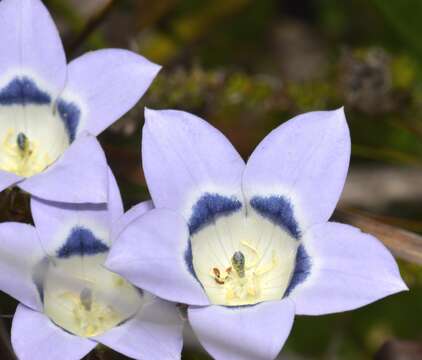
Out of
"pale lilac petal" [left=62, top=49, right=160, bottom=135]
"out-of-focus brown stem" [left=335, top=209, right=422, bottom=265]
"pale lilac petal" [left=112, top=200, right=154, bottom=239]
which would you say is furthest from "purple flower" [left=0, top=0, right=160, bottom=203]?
"out-of-focus brown stem" [left=335, top=209, right=422, bottom=265]

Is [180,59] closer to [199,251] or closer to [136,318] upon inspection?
[199,251]

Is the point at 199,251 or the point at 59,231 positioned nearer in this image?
the point at 59,231

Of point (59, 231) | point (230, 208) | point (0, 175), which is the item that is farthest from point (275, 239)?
point (0, 175)

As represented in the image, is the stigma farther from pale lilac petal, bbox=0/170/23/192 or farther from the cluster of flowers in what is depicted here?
pale lilac petal, bbox=0/170/23/192

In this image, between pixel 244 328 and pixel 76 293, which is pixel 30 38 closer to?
pixel 76 293

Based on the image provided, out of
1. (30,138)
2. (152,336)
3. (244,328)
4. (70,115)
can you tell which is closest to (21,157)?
(30,138)

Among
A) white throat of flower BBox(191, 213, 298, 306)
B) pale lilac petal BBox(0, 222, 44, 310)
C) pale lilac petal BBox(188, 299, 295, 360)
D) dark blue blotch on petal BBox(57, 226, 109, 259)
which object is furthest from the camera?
white throat of flower BBox(191, 213, 298, 306)
